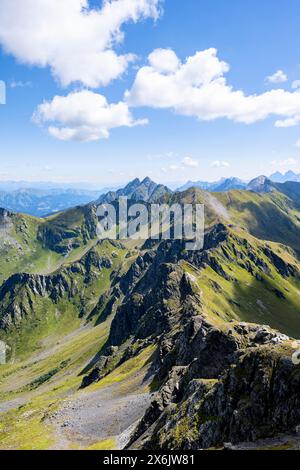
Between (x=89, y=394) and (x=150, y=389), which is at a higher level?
(x=150, y=389)

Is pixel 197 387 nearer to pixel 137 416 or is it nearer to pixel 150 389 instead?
pixel 137 416

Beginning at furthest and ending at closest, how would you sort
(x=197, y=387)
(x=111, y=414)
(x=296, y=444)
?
1. (x=111, y=414)
2. (x=197, y=387)
3. (x=296, y=444)

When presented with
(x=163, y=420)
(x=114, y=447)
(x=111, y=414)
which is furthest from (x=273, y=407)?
(x=111, y=414)

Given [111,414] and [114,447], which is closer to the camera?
[114,447]
